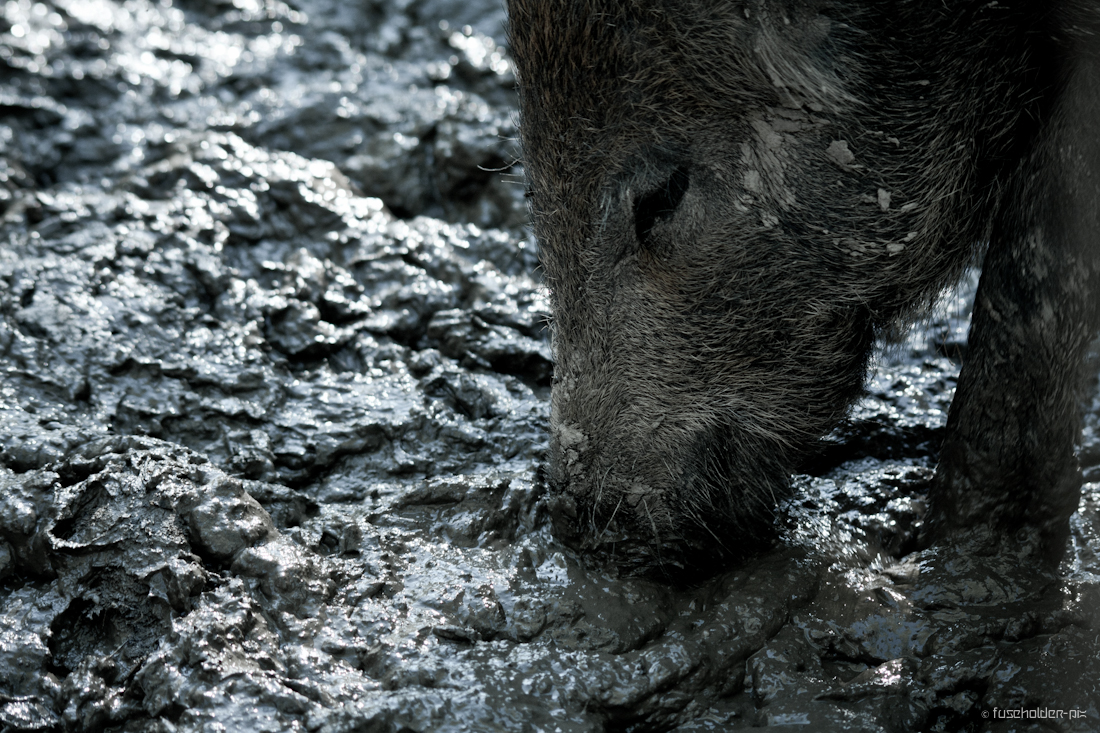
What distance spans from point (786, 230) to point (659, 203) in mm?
307

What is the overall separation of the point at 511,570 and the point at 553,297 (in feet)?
2.29

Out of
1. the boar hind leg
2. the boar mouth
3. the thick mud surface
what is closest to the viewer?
the thick mud surface

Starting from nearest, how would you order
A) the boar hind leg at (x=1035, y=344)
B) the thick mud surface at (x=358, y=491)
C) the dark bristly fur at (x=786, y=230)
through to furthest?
the thick mud surface at (x=358, y=491), the dark bristly fur at (x=786, y=230), the boar hind leg at (x=1035, y=344)

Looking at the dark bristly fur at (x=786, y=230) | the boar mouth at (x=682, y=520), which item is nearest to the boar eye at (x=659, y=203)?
the dark bristly fur at (x=786, y=230)

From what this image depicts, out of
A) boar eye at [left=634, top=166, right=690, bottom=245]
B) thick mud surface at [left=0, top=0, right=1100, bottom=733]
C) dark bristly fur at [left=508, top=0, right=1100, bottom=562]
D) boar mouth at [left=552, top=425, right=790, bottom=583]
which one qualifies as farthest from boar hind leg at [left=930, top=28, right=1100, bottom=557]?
boar eye at [left=634, top=166, right=690, bottom=245]

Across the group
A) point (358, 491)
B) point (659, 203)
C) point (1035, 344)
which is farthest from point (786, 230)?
point (358, 491)

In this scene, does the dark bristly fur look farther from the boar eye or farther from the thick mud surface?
the thick mud surface

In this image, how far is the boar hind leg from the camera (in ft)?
7.93

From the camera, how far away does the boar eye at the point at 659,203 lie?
96.7 inches

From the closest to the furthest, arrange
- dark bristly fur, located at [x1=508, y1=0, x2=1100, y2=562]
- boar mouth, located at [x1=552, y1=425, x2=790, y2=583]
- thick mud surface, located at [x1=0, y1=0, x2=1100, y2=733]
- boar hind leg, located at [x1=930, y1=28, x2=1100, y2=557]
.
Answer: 1. thick mud surface, located at [x1=0, y1=0, x2=1100, y2=733]
2. dark bristly fur, located at [x1=508, y1=0, x2=1100, y2=562]
3. boar hind leg, located at [x1=930, y1=28, x2=1100, y2=557]
4. boar mouth, located at [x1=552, y1=425, x2=790, y2=583]

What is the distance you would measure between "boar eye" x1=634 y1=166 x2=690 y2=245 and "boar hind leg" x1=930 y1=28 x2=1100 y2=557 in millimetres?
831

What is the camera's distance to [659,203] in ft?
8.16

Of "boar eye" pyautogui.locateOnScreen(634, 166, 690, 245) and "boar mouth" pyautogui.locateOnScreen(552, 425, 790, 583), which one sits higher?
"boar eye" pyautogui.locateOnScreen(634, 166, 690, 245)

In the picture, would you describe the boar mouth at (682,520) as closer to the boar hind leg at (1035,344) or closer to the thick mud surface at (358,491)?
the thick mud surface at (358,491)
